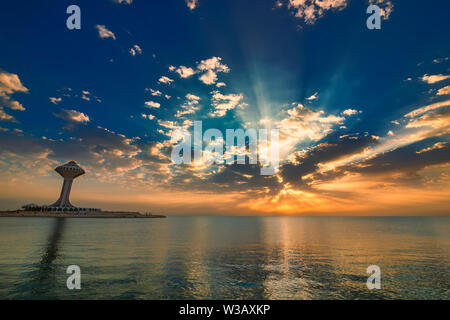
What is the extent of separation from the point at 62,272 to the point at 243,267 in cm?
2237

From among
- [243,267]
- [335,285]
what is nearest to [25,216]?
[243,267]

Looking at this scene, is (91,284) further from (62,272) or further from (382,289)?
(382,289)

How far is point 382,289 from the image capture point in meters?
22.7
